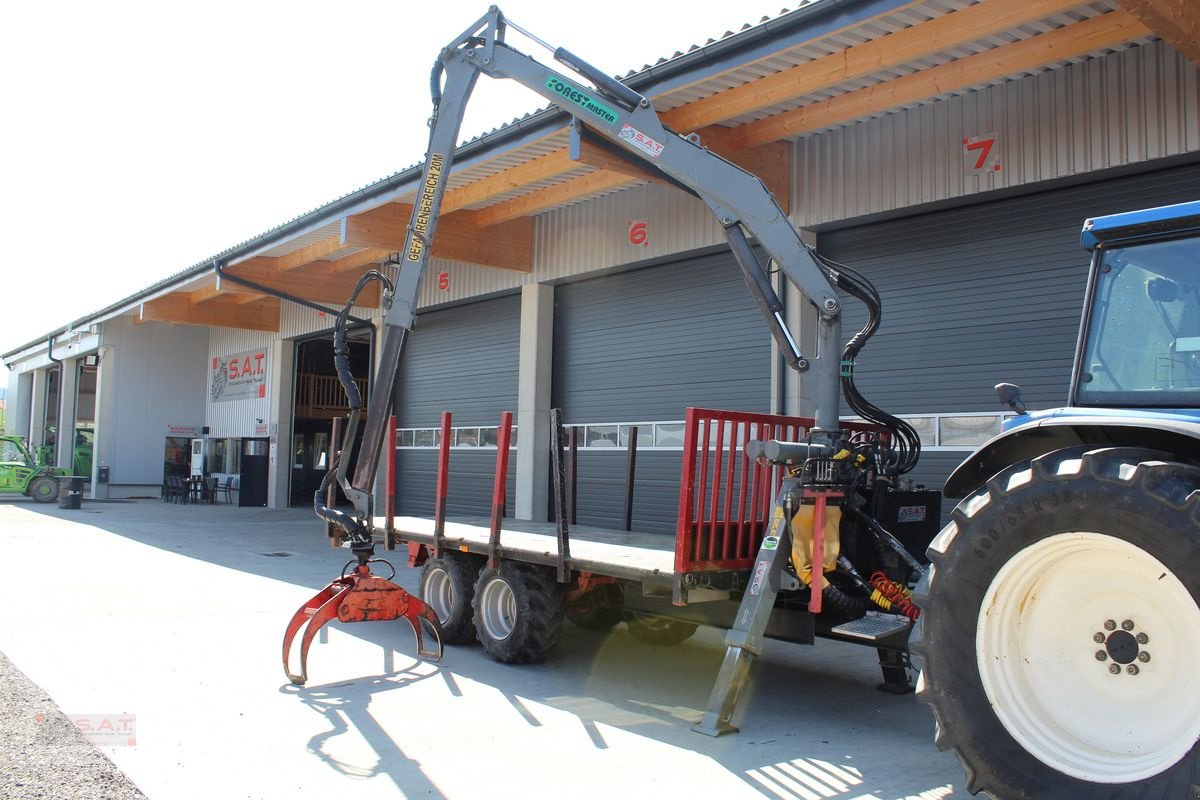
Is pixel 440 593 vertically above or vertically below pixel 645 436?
below

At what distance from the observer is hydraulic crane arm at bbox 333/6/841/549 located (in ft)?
21.9

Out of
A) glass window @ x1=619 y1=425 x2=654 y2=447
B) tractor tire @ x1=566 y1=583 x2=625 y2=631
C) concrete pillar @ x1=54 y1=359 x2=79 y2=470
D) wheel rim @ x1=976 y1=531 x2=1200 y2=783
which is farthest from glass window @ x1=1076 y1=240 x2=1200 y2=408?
concrete pillar @ x1=54 y1=359 x2=79 y2=470

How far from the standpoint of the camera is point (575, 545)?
773cm

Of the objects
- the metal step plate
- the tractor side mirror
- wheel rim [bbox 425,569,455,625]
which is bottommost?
wheel rim [bbox 425,569,455,625]

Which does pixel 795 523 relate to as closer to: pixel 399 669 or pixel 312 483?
pixel 399 669

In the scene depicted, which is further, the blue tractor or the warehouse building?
the warehouse building

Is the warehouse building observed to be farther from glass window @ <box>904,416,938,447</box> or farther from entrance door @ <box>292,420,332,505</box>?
entrance door @ <box>292,420,332,505</box>

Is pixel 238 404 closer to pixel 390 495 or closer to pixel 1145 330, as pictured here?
pixel 390 495

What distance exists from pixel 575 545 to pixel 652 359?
604 centimetres

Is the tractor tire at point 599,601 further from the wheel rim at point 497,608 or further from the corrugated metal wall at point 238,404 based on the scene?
the corrugated metal wall at point 238,404

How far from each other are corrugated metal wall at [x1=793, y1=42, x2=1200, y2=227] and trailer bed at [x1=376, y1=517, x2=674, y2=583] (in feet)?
15.1

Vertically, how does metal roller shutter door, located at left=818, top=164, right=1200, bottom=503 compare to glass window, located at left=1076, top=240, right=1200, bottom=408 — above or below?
above

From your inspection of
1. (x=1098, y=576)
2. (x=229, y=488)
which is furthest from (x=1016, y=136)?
(x=229, y=488)

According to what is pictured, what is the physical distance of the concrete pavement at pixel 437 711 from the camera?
4762 mm
